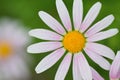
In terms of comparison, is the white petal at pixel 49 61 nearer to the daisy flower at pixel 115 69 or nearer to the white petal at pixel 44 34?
the white petal at pixel 44 34

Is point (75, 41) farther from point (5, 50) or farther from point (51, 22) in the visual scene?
point (5, 50)

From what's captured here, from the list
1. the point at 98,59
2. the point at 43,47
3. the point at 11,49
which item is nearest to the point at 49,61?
the point at 43,47

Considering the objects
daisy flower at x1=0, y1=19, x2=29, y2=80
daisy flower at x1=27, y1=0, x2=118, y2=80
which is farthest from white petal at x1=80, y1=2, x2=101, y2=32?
daisy flower at x1=0, y1=19, x2=29, y2=80

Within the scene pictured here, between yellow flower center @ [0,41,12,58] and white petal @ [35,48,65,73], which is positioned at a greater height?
yellow flower center @ [0,41,12,58]

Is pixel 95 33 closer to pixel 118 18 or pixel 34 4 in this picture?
pixel 118 18

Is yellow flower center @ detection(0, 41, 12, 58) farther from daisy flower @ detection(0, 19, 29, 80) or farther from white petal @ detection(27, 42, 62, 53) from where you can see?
white petal @ detection(27, 42, 62, 53)

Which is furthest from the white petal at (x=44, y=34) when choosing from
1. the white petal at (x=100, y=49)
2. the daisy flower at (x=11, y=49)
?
the daisy flower at (x=11, y=49)

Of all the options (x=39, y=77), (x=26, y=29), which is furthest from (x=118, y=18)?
(x=39, y=77)
